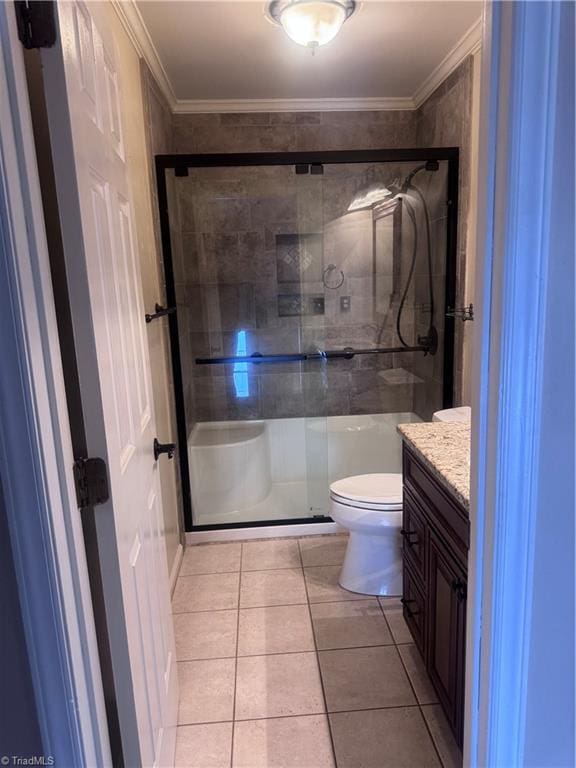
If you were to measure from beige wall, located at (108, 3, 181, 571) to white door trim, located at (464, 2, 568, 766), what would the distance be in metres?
1.49

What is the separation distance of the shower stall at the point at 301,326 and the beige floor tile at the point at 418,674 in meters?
1.13

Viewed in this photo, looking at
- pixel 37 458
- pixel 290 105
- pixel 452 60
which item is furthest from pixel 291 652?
pixel 290 105

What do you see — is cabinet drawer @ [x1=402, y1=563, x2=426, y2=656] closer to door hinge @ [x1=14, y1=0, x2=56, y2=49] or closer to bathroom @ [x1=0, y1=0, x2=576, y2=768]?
bathroom @ [x1=0, y1=0, x2=576, y2=768]

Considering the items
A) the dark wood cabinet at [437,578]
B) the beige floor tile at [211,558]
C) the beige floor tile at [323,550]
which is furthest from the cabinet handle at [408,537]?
the beige floor tile at [211,558]

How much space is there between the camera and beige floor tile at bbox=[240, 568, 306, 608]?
7.59 ft

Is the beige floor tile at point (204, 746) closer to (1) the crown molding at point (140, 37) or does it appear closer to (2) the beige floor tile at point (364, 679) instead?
(2) the beige floor tile at point (364, 679)

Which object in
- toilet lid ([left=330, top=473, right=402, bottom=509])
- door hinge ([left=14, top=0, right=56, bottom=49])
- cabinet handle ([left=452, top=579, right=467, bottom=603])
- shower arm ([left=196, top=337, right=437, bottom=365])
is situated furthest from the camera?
shower arm ([left=196, top=337, right=437, bottom=365])

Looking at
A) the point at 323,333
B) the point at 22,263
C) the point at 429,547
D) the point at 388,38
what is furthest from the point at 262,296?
the point at 22,263

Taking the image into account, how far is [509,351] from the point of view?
0.70m

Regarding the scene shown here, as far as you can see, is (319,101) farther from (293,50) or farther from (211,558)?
(211,558)

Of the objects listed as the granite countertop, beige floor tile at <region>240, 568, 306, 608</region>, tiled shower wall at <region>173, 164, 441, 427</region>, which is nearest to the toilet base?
beige floor tile at <region>240, 568, 306, 608</region>

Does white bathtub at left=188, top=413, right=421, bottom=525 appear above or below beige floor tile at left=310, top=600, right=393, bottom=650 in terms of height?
above

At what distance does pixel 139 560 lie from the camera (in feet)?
4.02

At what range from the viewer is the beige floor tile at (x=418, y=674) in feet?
5.72
